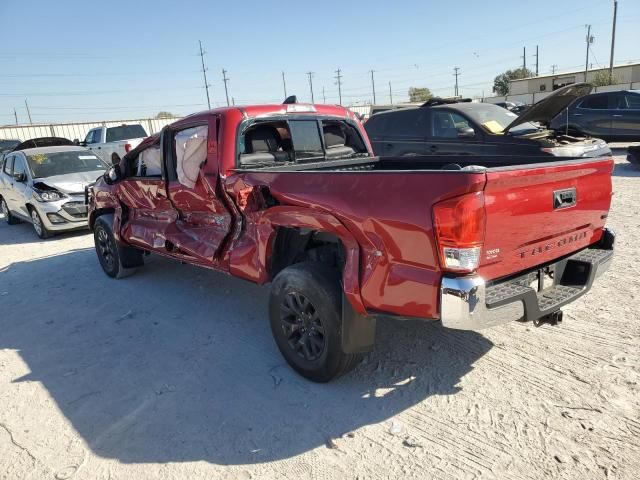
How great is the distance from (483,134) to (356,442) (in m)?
6.79

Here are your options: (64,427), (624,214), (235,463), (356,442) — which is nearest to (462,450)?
(356,442)

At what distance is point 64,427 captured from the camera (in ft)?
10.2

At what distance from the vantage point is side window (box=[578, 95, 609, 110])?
1332 cm

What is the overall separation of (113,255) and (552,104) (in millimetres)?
5889

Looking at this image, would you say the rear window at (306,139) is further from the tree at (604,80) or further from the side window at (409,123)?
the tree at (604,80)

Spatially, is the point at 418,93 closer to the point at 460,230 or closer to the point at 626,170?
the point at 626,170

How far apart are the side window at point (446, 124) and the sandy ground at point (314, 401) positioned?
14.7 ft

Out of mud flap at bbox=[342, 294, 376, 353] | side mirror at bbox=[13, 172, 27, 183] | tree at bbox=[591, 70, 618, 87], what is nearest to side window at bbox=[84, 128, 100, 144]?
side mirror at bbox=[13, 172, 27, 183]

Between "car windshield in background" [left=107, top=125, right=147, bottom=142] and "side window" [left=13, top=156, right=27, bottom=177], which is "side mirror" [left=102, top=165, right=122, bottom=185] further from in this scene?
"car windshield in background" [left=107, top=125, right=147, bottom=142]

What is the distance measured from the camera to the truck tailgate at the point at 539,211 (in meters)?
2.55

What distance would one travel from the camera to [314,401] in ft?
10.4

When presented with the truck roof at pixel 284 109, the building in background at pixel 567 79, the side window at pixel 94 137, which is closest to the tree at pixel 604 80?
the building in background at pixel 567 79

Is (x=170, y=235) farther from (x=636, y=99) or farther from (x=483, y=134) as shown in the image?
(x=636, y=99)

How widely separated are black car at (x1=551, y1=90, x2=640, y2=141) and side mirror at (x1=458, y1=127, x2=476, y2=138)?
5.46 meters
